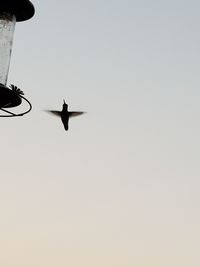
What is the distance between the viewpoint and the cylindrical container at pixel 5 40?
4.10 metres

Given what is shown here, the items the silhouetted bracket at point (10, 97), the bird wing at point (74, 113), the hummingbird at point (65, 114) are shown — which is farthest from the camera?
the bird wing at point (74, 113)

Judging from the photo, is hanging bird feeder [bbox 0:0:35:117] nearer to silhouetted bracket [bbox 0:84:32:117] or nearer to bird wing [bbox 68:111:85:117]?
silhouetted bracket [bbox 0:84:32:117]

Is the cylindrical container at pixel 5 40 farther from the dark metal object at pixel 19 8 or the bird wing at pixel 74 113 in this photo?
the bird wing at pixel 74 113

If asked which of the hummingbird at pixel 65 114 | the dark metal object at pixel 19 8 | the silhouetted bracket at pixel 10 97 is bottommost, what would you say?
the silhouetted bracket at pixel 10 97

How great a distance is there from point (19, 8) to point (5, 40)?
48 centimetres

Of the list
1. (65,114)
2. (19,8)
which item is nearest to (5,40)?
(19,8)

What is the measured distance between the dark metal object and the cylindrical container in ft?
0.17

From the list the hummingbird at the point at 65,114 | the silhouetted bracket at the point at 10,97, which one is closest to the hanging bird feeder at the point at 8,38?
the silhouetted bracket at the point at 10,97

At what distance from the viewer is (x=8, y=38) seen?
434 centimetres

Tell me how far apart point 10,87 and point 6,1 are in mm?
1017

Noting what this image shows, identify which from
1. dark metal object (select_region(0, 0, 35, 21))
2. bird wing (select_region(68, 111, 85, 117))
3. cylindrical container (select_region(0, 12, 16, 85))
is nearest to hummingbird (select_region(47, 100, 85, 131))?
bird wing (select_region(68, 111, 85, 117))

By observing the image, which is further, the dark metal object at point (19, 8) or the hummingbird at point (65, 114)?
the hummingbird at point (65, 114)

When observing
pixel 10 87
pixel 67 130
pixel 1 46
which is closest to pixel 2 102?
pixel 10 87

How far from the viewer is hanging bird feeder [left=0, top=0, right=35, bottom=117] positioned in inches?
157
